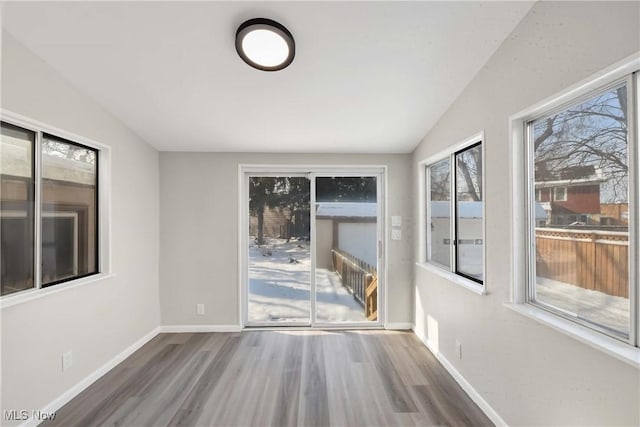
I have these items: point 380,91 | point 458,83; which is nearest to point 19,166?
point 380,91

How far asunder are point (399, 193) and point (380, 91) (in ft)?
4.76

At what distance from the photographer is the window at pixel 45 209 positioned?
69.7 inches

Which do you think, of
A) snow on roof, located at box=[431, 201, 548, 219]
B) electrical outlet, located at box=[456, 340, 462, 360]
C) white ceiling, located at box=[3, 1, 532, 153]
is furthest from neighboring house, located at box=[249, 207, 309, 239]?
electrical outlet, located at box=[456, 340, 462, 360]

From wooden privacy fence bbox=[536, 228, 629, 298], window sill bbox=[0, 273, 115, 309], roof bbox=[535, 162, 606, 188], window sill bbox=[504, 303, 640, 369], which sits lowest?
window sill bbox=[504, 303, 640, 369]

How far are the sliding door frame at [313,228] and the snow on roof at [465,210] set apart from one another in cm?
62

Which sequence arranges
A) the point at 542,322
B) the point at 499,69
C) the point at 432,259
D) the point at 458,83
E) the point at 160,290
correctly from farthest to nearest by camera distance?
1. the point at 160,290
2. the point at 432,259
3. the point at 458,83
4. the point at 499,69
5. the point at 542,322

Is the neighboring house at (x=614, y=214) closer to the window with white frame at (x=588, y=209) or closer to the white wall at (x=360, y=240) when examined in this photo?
the window with white frame at (x=588, y=209)

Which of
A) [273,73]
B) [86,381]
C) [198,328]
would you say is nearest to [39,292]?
[86,381]

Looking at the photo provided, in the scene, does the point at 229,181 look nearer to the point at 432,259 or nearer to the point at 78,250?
the point at 78,250

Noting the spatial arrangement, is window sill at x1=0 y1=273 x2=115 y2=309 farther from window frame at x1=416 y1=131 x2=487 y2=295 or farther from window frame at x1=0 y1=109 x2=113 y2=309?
window frame at x1=416 y1=131 x2=487 y2=295

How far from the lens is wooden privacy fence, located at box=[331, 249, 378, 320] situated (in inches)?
136

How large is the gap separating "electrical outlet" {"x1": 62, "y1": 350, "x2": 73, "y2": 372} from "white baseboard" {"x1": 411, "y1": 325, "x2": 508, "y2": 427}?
298 centimetres

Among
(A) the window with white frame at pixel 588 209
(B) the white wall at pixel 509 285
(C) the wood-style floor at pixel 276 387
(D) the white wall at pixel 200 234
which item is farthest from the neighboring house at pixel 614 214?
(D) the white wall at pixel 200 234

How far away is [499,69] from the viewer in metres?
1.81
